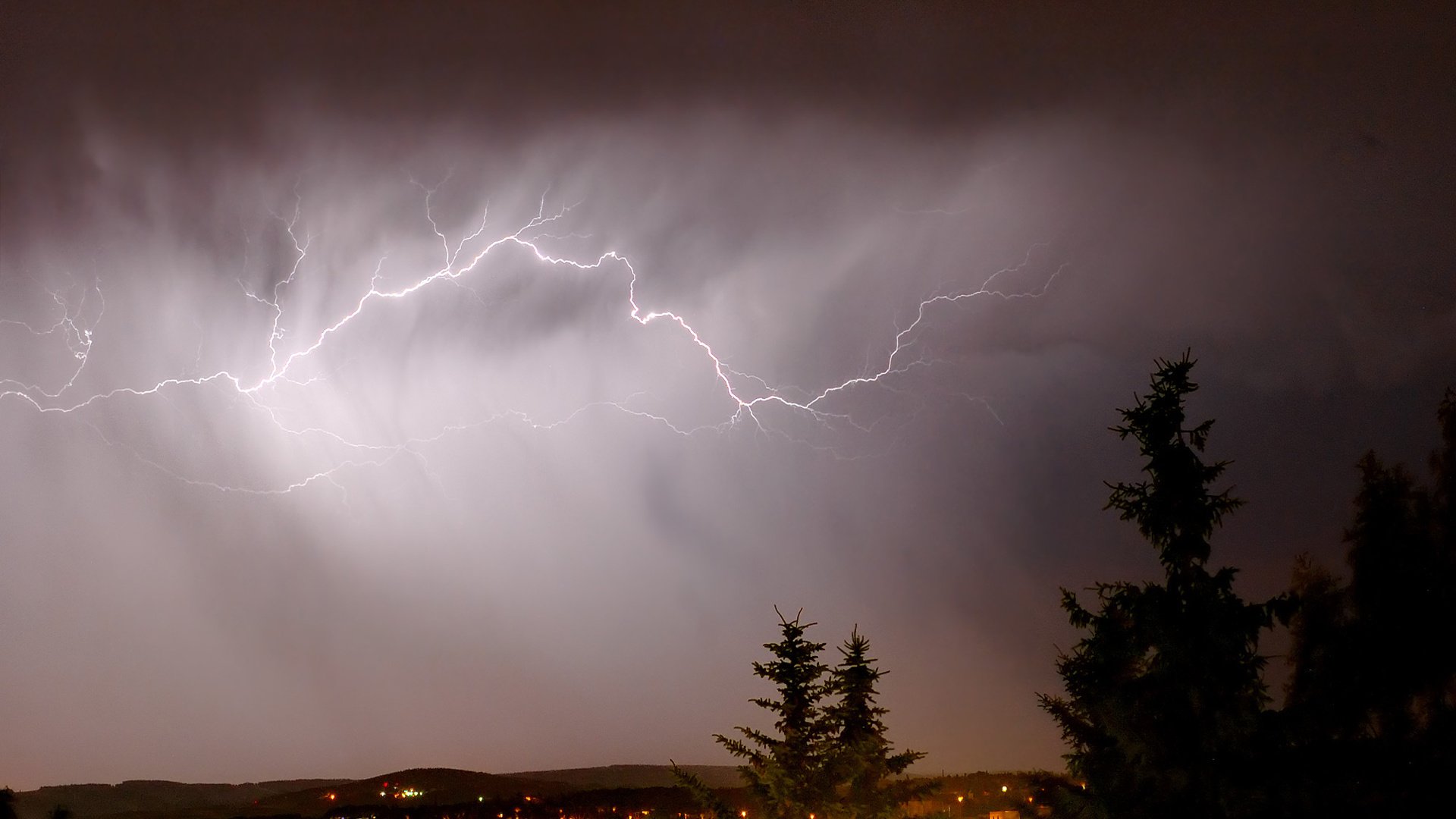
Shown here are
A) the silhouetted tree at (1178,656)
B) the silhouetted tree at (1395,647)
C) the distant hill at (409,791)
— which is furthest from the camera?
the distant hill at (409,791)

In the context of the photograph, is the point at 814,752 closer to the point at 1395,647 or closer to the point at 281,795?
the point at 1395,647

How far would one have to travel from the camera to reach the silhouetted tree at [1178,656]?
954 centimetres

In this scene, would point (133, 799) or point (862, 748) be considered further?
point (133, 799)

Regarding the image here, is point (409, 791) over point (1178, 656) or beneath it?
beneath

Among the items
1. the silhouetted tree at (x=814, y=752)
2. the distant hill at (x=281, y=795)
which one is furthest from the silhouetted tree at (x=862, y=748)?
the distant hill at (x=281, y=795)

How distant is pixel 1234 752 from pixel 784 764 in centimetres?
→ 689

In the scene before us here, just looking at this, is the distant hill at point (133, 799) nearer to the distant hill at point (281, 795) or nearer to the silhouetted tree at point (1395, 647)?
the distant hill at point (281, 795)

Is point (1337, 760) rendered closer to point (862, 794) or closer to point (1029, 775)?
point (1029, 775)

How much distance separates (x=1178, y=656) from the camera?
31.5 feet

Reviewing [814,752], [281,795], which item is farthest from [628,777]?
[814,752]

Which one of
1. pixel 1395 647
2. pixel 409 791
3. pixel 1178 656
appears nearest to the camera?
pixel 1178 656

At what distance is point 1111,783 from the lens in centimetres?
1059

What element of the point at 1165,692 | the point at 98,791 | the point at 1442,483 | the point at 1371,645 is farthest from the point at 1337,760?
the point at 98,791

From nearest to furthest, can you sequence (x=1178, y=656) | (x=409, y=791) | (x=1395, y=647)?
1. (x=1178, y=656)
2. (x=1395, y=647)
3. (x=409, y=791)
